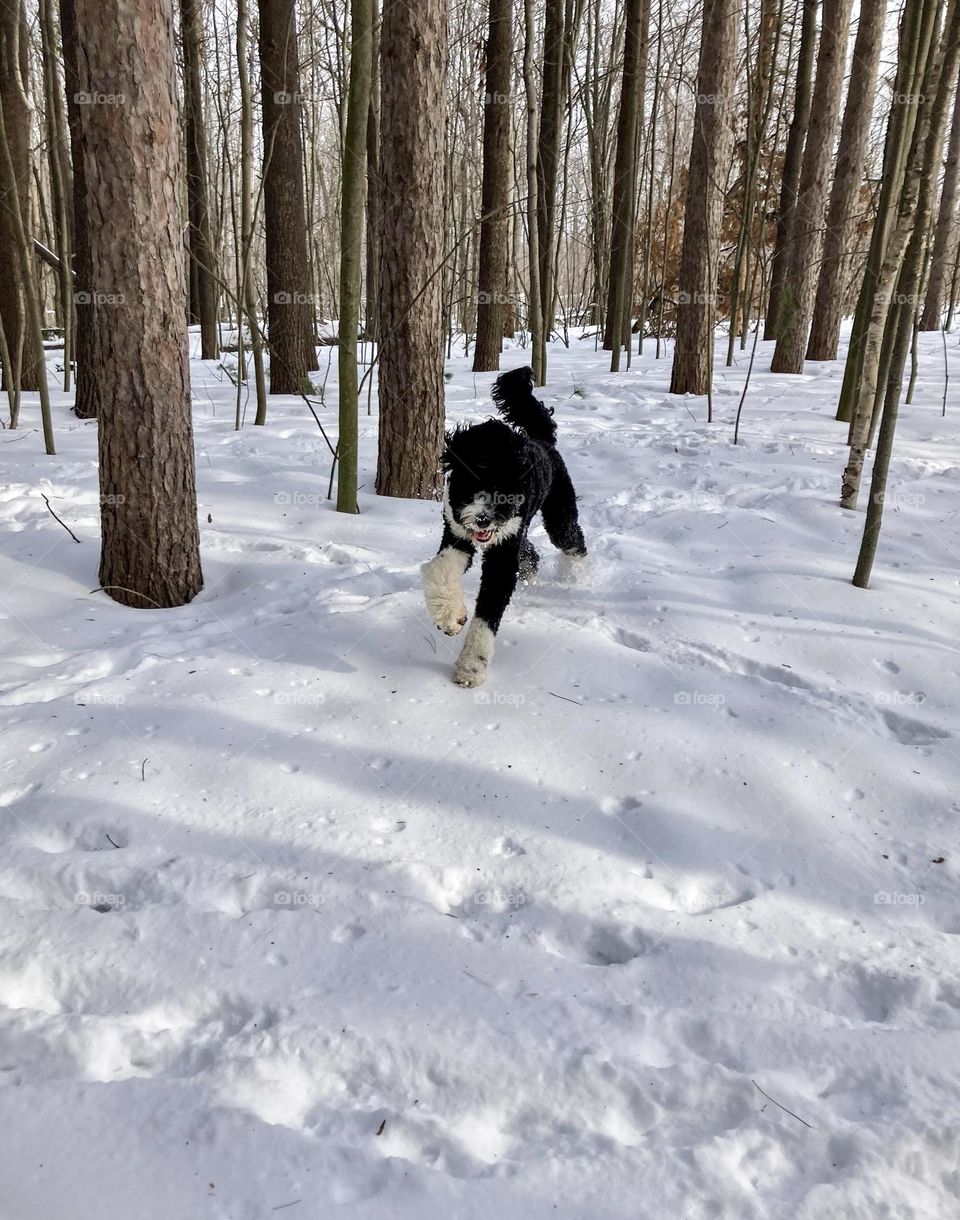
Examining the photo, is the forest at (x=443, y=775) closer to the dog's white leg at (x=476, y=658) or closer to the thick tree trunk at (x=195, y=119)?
the dog's white leg at (x=476, y=658)

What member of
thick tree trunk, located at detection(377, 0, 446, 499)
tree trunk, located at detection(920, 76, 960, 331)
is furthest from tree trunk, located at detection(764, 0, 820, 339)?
thick tree trunk, located at detection(377, 0, 446, 499)

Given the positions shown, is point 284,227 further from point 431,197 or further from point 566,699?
point 566,699

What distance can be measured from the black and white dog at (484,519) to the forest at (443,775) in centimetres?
2

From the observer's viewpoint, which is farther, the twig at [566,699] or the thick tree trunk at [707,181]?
the thick tree trunk at [707,181]

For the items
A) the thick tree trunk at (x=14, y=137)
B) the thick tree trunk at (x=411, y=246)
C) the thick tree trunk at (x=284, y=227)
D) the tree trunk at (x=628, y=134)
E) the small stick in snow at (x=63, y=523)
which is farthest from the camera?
the tree trunk at (x=628, y=134)

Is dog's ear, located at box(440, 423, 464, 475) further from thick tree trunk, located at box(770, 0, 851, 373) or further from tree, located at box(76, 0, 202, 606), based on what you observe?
thick tree trunk, located at box(770, 0, 851, 373)

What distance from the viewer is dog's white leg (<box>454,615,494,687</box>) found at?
3400 millimetres

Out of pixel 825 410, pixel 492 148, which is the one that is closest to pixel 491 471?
pixel 825 410

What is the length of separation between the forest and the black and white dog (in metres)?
0.02

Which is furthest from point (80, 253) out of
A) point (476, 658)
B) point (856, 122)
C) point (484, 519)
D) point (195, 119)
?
point (856, 122)

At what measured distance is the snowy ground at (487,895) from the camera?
1.60 meters

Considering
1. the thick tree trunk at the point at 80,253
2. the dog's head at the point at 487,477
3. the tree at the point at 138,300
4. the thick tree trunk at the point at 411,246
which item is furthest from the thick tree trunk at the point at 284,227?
the dog's head at the point at 487,477

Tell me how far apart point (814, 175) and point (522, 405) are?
29.6 feet

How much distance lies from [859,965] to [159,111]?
450 centimetres
